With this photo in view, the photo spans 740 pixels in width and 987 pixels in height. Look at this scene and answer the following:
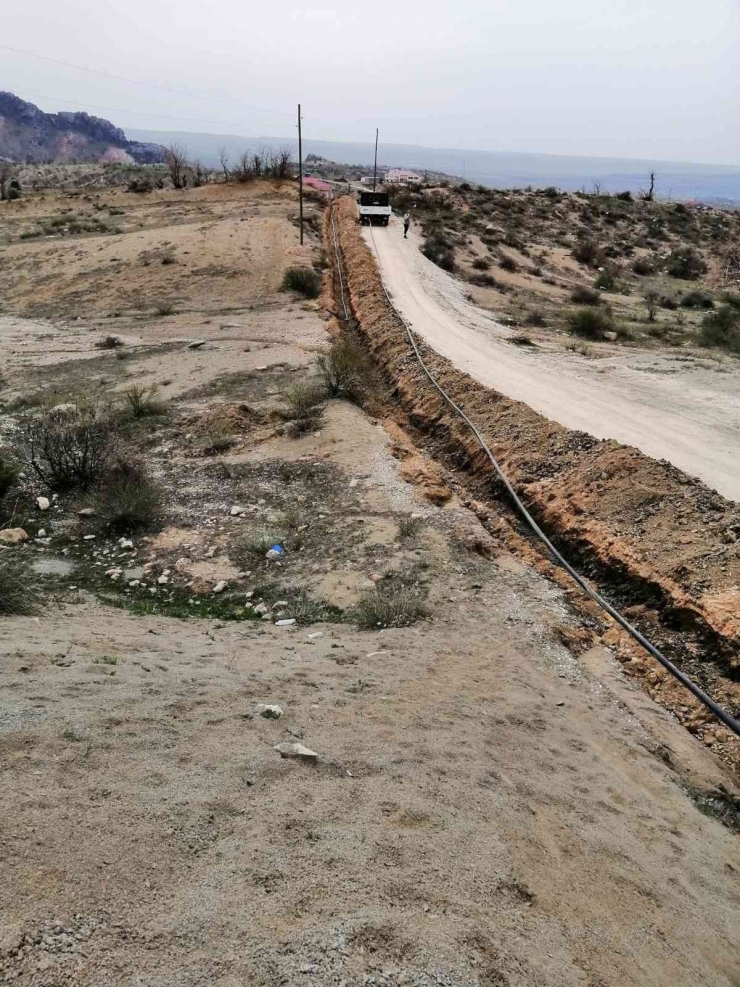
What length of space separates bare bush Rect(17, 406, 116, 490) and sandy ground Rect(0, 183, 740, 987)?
356 cm

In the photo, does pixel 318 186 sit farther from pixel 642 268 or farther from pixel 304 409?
pixel 304 409

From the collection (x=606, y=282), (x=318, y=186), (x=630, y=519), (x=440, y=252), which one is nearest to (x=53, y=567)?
(x=630, y=519)

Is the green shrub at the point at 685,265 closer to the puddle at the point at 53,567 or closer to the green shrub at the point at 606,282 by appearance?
the green shrub at the point at 606,282

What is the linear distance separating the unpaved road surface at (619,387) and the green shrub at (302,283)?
404 cm

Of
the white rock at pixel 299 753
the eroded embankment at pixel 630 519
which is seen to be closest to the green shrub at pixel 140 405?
the eroded embankment at pixel 630 519

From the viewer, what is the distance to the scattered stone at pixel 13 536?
963 cm

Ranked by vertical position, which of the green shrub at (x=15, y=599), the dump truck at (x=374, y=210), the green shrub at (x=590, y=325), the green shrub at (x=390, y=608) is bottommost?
the green shrub at (x=390, y=608)

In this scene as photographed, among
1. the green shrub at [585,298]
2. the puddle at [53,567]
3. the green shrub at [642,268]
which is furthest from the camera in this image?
the green shrub at [642,268]

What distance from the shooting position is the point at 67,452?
11500mm

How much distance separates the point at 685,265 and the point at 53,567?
4329 centimetres

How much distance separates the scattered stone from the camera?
31.6 ft

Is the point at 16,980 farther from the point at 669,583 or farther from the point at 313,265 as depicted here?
the point at 313,265

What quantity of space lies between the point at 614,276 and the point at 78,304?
93.1 ft

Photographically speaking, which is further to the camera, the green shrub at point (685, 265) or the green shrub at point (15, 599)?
the green shrub at point (685, 265)
